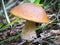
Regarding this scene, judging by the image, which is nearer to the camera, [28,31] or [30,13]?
[30,13]

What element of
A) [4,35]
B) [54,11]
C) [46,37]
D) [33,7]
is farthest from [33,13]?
[54,11]

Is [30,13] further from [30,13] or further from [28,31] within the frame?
[28,31]

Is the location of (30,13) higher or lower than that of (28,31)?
higher

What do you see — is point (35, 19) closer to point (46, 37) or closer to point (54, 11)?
point (46, 37)

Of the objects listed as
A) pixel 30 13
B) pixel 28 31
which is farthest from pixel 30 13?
pixel 28 31

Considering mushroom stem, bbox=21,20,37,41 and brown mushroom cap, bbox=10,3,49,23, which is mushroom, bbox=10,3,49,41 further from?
mushroom stem, bbox=21,20,37,41

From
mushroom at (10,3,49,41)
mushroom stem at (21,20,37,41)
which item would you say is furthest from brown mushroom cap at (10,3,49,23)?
mushroom stem at (21,20,37,41)

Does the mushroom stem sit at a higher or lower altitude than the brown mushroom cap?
lower

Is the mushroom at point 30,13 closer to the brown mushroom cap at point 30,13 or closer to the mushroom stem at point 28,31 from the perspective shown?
the brown mushroom cap at point 30,13

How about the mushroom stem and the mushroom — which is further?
the mushroom stem
